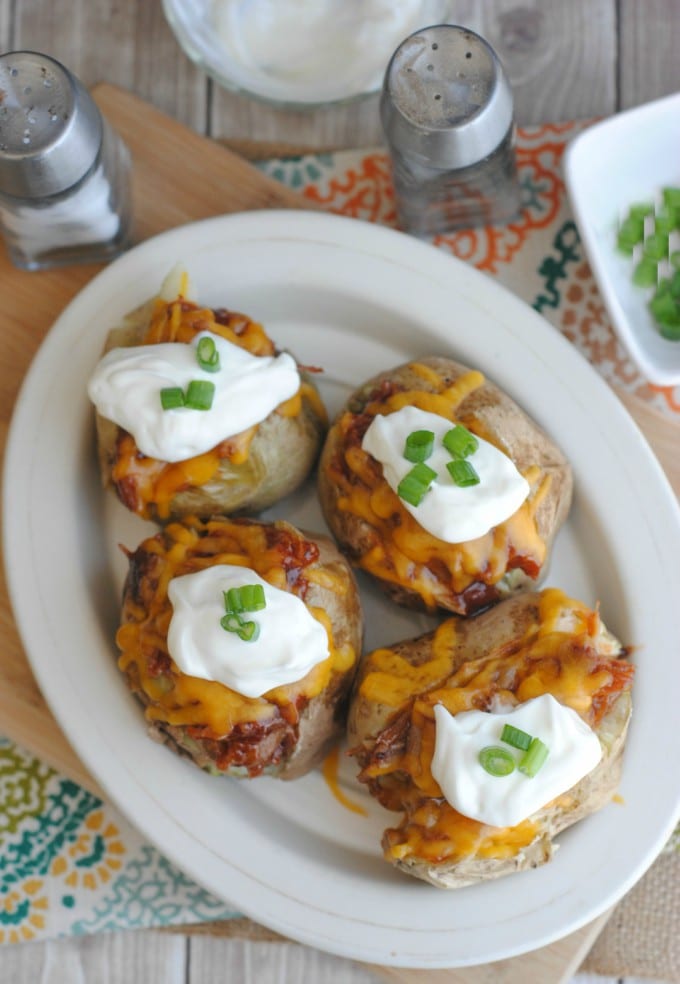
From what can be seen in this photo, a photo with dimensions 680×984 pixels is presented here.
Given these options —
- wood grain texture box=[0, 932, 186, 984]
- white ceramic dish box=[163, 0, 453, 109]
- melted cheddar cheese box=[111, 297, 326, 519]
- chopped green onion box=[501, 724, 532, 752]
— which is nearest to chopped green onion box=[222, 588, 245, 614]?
melted cheddar cheese box=[111, 297, 326, 519]

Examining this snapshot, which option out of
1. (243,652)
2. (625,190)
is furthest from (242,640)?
(625,190)

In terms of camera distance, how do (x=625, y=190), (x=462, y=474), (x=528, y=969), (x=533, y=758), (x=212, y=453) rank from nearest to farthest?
(x=533, y=758), (x=462, y=474), (x=212, y=453), (x=528, y=969), (x=625, y=190)

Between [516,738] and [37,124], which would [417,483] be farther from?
[37,124]

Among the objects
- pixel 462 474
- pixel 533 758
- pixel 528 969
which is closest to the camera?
pixel 533 758

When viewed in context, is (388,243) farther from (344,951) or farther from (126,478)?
(344,951)

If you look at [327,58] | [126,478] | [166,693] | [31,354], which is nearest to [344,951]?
[166,693]

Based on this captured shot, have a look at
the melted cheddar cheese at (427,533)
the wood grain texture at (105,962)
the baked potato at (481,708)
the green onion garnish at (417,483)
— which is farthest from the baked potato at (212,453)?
the wood grain texture at (105,962)
